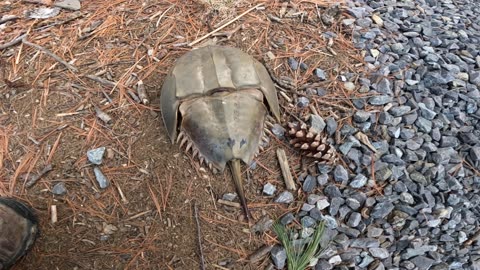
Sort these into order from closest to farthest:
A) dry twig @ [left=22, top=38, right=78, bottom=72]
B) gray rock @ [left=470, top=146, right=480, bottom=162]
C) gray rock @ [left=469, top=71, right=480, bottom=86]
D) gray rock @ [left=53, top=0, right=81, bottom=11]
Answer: gray rock @ [left=470, top=146, right=480, bottom=162], dry twig @ [left=22, top=38, right=78, bottom=72], gray rock @ [left=469, top=71, right=480, bottom=86], gray rock @ [left=53, top=0, right=81, bottom=11]

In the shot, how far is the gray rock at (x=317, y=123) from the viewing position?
2.38m

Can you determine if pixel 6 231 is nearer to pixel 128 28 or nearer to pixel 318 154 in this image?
pixel 128 28

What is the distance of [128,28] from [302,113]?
3.95 ft

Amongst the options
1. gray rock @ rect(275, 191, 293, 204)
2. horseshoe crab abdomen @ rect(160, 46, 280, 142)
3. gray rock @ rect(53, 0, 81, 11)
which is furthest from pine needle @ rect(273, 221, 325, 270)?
gray rock @ rect(53, 0, 81, 11)

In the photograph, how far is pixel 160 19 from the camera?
9.00 feet

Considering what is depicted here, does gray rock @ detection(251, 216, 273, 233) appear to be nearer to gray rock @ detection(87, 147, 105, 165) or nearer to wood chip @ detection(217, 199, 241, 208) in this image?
wood chip @ detection(217, 199, 241, 208)

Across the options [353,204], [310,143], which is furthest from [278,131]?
[353,204]

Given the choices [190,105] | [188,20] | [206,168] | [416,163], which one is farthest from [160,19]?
[416,163]

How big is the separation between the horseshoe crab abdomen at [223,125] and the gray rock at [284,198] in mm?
242

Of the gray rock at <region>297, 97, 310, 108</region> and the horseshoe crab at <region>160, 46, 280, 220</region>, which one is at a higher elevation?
the horseshoe crab at <region>160, 46, 280, 220</region>

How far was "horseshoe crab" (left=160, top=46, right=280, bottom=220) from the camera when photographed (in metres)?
2.13

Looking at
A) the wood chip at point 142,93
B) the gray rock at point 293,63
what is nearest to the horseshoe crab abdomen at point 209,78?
the wood chip at point 142,93

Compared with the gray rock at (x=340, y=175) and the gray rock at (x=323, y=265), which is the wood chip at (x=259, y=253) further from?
the gray rock at (x=340, y=175)

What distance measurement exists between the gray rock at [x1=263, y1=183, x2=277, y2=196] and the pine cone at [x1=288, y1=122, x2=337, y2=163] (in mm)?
252
